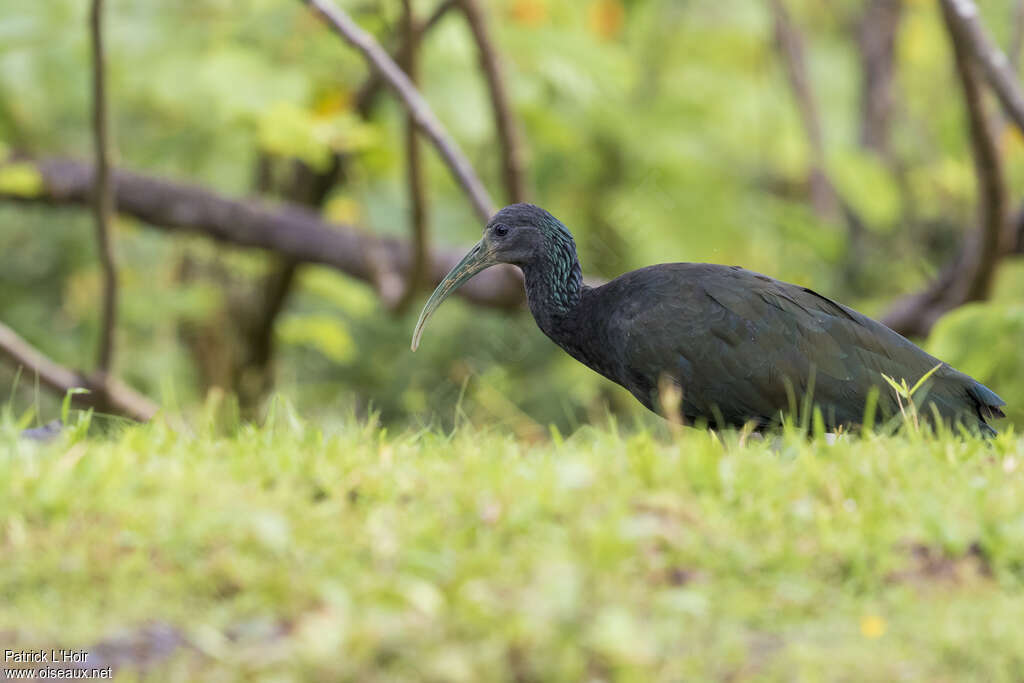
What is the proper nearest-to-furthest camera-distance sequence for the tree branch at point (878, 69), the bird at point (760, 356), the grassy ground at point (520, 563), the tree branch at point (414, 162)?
the grassy ground at point (520, 563), the bird at point (760, 356), the tree branch at point (414, 162), the tree branch at point (878, 69)

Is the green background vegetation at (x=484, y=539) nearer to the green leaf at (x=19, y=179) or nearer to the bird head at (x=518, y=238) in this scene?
the green leaf at (x=19, y=179)

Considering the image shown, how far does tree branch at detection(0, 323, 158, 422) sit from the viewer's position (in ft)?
26.7

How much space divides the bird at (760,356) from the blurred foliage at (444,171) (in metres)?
1.90

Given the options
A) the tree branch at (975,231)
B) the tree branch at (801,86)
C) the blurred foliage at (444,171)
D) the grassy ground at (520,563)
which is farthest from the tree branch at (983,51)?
the tree branch at (801,86)

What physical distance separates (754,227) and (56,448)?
9497 mm

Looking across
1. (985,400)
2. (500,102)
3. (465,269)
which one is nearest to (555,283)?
(465,269)

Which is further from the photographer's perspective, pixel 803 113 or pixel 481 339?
pixel 481 339

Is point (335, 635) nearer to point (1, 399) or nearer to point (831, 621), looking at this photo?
point (831, 621)

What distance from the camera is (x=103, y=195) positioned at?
8148 millimetres

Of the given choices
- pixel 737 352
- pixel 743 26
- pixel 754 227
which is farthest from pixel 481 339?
pixel 737 352

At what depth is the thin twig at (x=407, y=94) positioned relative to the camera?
7160 millimetres

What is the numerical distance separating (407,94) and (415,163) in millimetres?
1097

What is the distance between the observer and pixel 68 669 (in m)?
3.39

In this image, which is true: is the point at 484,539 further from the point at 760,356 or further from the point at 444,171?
the point at 444,171
